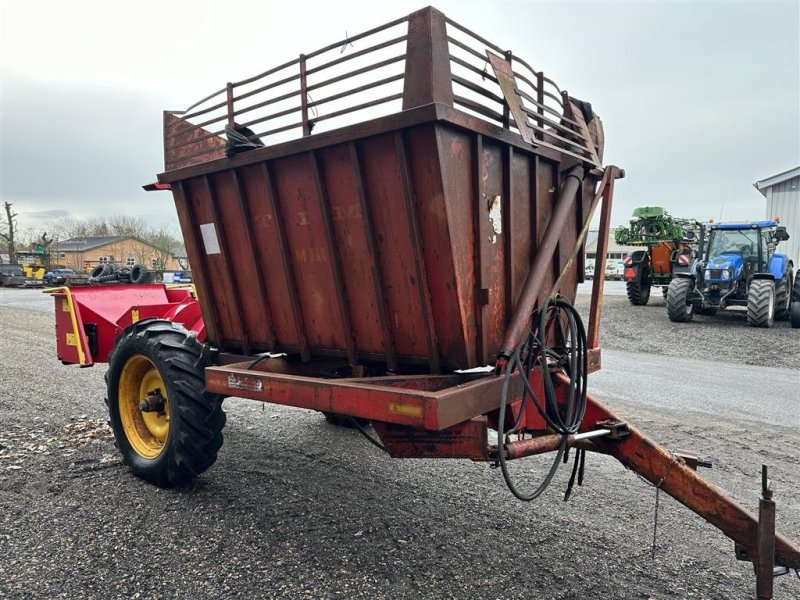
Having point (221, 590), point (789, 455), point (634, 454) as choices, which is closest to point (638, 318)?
point (789, 455)

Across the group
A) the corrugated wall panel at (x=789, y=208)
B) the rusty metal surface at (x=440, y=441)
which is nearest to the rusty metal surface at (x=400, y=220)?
the rusty metal surface at (x=440, y=441)

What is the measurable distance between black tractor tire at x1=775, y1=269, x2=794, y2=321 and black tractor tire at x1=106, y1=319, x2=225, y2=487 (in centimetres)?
1496

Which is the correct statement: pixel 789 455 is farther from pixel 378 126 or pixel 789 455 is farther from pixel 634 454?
pixel 378 126

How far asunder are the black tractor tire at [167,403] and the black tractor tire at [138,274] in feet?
11.3

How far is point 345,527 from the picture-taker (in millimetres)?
3549

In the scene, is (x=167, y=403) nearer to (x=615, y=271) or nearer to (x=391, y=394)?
(x=391, y=394)

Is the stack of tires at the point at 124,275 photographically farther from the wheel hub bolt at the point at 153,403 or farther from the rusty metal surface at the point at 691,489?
the rusty metal surface at the point at 691,489

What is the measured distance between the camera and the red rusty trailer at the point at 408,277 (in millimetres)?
2836

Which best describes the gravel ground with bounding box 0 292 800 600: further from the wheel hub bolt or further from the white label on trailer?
the white label on trailer

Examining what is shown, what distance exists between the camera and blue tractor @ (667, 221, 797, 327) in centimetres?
1444

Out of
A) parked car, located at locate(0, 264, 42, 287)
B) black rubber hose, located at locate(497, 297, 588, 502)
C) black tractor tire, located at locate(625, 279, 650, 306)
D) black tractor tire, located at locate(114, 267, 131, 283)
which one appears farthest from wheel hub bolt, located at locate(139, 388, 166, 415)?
parked car, located at locate(0, 264, 42, 287)

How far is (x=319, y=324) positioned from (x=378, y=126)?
1365 mm

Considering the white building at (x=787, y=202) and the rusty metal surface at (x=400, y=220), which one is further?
the white building at (x=787, y=202)

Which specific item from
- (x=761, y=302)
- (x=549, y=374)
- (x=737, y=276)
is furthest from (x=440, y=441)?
(x=737, y=276)
